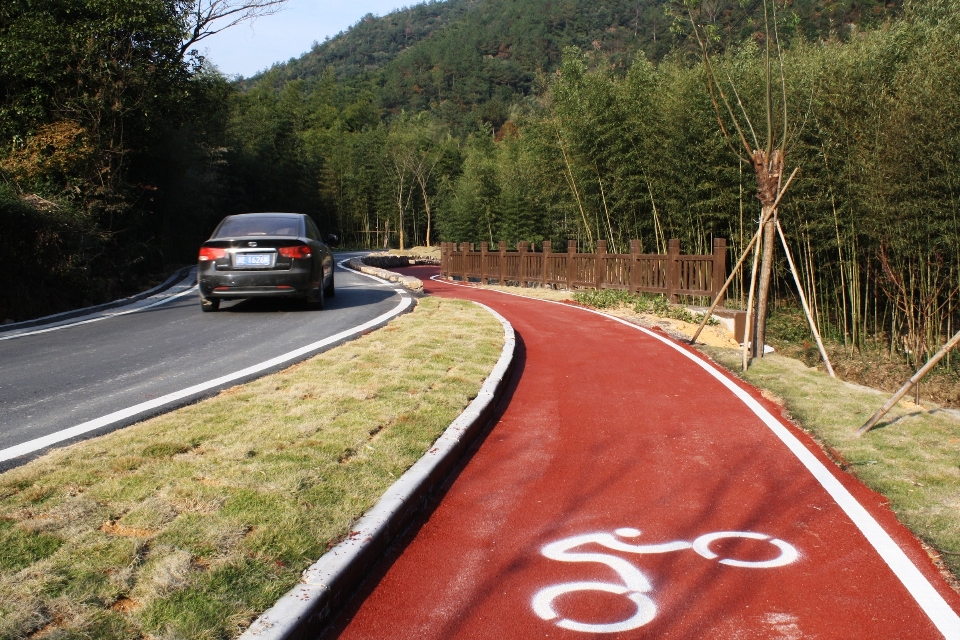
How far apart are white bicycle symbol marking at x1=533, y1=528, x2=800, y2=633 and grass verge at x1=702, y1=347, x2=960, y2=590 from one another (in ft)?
2.75

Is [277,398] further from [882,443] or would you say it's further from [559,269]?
[559,269]

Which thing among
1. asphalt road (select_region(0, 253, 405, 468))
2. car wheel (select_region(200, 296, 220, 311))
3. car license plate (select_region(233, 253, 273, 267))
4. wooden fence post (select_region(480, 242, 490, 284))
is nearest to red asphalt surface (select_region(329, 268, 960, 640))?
asphalt road (select_region(0, 253, 405, 468))

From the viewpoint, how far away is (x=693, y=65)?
1903 centimetres

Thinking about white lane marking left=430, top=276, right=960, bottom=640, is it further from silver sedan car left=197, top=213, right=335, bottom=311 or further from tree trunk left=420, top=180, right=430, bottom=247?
tree trunk left=420, top=180, right=430, bottom=247

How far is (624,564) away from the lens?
351cm

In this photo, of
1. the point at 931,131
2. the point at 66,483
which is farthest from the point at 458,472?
the point at 931,131

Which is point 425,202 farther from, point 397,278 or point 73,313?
point 73,313

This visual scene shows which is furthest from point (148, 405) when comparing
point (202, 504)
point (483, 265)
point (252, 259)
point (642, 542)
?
point (483, 265)

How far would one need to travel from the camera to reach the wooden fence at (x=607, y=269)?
1681cm

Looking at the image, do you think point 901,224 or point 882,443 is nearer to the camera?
point 882,443

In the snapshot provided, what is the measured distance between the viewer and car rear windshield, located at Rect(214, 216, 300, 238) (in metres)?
11.9

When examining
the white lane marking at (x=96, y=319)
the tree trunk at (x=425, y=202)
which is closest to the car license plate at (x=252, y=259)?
the white lane marking at (x=96, y=319)

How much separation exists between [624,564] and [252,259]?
9.12 m

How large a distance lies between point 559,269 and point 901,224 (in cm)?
1077
